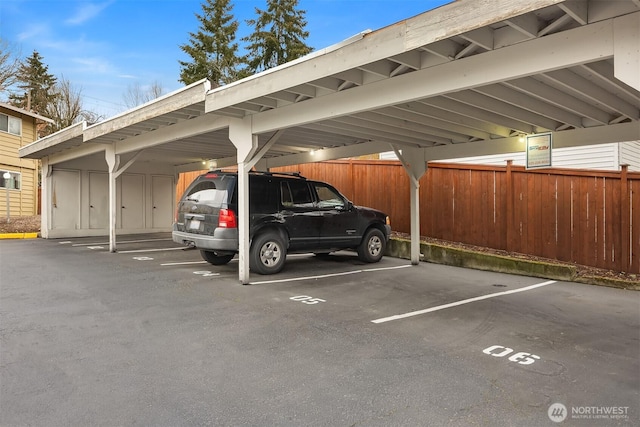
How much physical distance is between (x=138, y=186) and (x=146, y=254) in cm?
677

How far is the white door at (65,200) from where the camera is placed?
15.1 m

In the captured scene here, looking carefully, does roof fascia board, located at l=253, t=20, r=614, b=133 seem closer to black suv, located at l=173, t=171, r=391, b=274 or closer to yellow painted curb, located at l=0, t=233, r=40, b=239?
black suv, located at l=173, t=171, r=391, b=274

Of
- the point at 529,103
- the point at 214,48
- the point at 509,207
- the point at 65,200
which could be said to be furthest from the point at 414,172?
the point at 214,48

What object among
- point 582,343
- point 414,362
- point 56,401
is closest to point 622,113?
point 582,343

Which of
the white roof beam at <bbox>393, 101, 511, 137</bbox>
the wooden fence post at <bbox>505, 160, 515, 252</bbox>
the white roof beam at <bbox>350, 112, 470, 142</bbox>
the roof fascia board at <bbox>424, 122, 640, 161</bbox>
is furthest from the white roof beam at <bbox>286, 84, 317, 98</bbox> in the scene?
the wooden fence post at <bbox>505, 160, 515, 252</bbox>

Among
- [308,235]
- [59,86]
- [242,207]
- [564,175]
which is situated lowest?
[308,235]

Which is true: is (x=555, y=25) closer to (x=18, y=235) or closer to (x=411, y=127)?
(x=411, y=127)

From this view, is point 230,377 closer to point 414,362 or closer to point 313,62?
point 414,362

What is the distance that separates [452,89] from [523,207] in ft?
21.0

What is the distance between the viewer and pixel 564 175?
898 cm

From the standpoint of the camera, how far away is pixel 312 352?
13.1 feet

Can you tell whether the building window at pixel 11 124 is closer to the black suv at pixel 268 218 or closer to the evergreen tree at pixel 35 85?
the evergreen tree at pixel 35 85

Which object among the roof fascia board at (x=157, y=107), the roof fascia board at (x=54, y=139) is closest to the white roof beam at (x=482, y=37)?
the roof fascia board at (x=157, y=107)

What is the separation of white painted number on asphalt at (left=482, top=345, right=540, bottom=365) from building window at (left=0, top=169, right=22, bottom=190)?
2175cm
